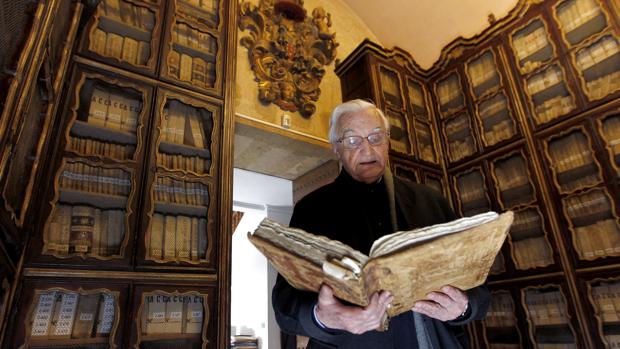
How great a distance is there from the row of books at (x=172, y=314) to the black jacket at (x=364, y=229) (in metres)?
0.94

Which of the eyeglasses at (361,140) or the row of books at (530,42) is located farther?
the row of books at (530,42)

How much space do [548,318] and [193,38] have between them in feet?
10.8

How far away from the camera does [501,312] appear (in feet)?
9.50

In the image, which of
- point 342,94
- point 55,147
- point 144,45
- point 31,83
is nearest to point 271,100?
point 342,94

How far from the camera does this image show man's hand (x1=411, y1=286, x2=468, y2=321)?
0.86 metres

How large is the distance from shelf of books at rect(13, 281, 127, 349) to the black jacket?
102 cm

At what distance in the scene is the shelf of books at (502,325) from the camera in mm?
2773

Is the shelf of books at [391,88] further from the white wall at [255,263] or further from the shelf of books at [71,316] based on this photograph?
the shelf of books at [71,316]

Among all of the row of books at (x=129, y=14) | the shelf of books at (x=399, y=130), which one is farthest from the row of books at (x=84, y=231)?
→ the shelf of books at (x=399, y=130)

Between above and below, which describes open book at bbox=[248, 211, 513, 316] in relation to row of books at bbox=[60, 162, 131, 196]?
below

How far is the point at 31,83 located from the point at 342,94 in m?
2.98

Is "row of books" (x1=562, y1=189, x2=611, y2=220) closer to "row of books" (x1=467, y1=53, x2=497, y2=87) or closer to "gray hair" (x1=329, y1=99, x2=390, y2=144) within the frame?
"row of books" (x1=467, y1=53, x2=497, y2=87)

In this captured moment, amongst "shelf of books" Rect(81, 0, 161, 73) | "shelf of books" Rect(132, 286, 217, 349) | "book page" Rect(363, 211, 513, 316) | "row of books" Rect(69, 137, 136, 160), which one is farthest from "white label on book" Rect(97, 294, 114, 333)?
"book page" Rect(363, 211, 513, 316)

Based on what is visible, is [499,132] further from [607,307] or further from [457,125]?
[607,307]
